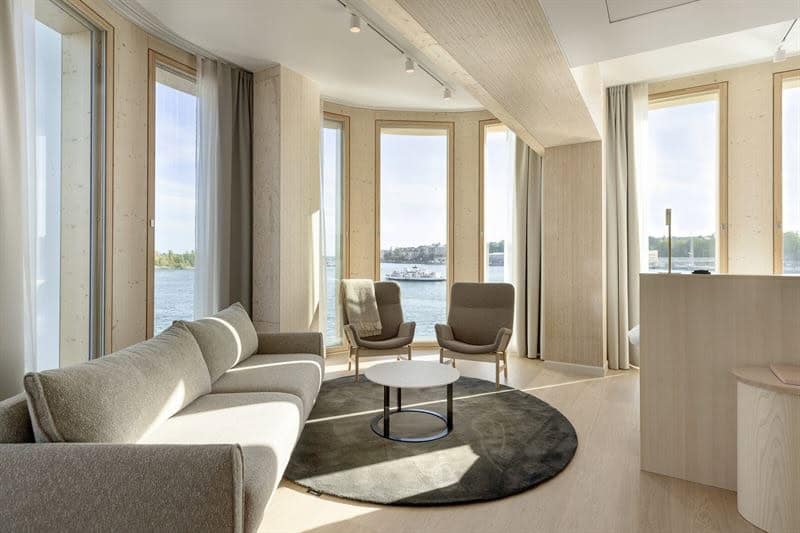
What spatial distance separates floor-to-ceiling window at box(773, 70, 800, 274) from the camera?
166 inches

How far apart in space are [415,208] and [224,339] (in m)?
3.45

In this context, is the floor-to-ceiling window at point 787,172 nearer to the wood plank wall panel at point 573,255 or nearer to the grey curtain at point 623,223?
the grey curtain at point 623,223

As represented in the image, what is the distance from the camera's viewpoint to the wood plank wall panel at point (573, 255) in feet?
15.1

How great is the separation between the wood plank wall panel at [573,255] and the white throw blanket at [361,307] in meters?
1.90

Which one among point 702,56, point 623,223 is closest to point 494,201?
point 623,223

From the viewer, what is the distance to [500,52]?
8.74 ft

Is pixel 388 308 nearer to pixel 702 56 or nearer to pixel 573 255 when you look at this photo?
pixel 573 255

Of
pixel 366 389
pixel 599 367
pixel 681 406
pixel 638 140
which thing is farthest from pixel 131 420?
pixel 638 140

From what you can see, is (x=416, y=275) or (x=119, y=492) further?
(x=416, y=275)

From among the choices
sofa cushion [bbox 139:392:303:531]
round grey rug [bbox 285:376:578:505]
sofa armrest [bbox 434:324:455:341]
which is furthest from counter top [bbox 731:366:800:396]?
sofa armrest [bbox 434:324:455:341]

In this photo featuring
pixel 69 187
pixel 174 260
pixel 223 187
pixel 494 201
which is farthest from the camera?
pixel 494 201

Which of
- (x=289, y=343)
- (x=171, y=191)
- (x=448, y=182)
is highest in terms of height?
(x=448, y=182)

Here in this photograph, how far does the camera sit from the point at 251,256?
438 centimetres

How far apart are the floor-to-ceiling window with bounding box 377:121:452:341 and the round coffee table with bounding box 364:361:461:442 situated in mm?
2467
